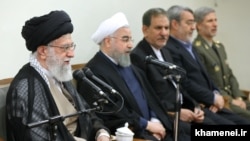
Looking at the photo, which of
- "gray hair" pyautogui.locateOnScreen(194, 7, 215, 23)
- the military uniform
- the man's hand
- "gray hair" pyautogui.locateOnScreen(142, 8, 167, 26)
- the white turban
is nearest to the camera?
the man's hand

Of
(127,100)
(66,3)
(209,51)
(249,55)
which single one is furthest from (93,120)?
(249,55)

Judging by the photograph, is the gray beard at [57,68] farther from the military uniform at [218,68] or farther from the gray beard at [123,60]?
the military uniform at [218,68]

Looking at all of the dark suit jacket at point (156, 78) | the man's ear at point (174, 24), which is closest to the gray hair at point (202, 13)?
the man's ear at point (174, 24)

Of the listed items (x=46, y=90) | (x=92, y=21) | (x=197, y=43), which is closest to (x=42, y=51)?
(x=46, y=90)

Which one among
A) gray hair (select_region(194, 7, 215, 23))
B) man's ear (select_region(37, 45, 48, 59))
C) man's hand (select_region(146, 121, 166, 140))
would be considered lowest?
man's hand (select_region(146, 121, 166, 140))

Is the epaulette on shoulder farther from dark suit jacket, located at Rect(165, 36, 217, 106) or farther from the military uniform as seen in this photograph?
dark suit jacket, located at Rect(165, 36, 217, 106)

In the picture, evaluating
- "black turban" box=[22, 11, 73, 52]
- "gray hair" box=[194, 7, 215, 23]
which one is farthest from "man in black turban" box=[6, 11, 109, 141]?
"gray hair" box=[194, 7, 215, 23]

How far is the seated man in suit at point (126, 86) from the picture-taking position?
2671 millimetres

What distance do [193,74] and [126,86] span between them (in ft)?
3.55

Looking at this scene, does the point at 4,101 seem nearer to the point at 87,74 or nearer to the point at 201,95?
the point at 87,74

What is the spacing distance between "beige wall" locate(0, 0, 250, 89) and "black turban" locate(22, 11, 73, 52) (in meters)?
0.48

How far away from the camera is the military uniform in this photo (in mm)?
4008

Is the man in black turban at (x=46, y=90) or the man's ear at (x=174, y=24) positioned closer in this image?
the man in black turban at (x=46, y=90)

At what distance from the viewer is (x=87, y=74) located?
6.54ft
